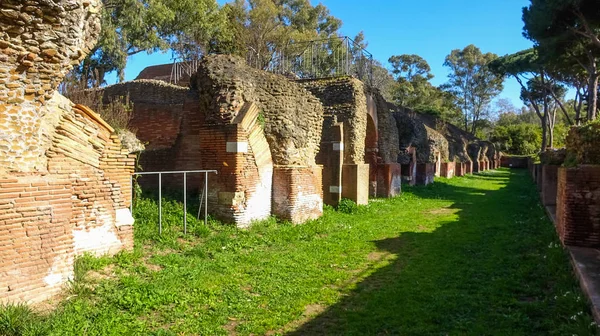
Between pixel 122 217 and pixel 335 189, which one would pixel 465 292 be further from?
pixel 335 189

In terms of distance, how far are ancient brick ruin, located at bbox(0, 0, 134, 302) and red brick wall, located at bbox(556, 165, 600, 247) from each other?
6757 mm

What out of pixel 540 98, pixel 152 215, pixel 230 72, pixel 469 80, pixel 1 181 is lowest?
pixel 152 215

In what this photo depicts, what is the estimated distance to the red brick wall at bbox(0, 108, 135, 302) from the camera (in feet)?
13.4

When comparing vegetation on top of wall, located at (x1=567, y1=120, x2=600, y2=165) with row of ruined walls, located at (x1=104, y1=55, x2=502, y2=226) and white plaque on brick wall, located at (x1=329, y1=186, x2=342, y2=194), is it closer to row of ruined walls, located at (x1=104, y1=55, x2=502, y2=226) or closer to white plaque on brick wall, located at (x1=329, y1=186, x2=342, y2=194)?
row of ruined walls, located at (x1=104, y1=55, x2=502, y2=226)

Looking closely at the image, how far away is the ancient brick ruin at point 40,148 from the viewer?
410cm

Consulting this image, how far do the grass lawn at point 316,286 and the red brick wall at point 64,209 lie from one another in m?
0.28

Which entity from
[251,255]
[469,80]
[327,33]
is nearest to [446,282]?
[251,255]

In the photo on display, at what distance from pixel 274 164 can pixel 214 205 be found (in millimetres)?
1664

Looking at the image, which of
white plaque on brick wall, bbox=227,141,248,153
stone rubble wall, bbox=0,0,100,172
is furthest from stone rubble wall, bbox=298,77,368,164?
stone rubble wall, bbox=0,0,100,172

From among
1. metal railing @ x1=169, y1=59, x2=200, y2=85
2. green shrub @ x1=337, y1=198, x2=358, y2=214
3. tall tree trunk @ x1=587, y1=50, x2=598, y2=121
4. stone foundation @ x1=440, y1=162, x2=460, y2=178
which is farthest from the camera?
stone foundation @ x1=440, y1=162, x2=460, y2=178

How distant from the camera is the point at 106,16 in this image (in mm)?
19188

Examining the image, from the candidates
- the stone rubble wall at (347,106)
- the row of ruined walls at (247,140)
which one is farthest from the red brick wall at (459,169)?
the row of ruined walls at (247,140)

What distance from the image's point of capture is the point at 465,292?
5148 millimetres

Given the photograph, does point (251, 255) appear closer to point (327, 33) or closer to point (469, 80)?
point (327, 33)
